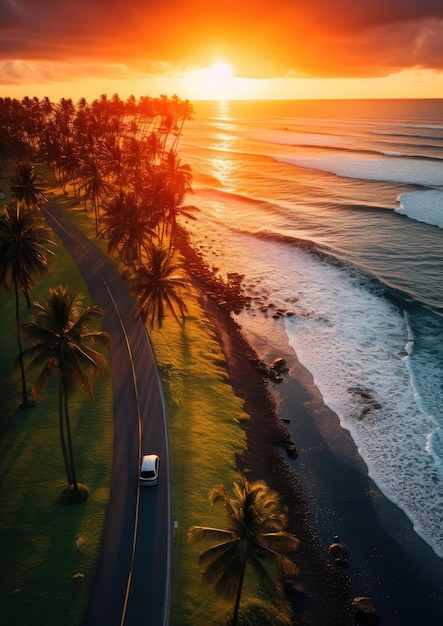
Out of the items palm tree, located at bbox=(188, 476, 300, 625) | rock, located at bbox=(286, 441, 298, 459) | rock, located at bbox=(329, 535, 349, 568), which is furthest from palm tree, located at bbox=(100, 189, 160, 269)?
palm tree, located at bbox=(188, 476, 300, 625)

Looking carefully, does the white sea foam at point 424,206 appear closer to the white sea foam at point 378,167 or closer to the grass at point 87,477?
the white sea foam at point 378,167

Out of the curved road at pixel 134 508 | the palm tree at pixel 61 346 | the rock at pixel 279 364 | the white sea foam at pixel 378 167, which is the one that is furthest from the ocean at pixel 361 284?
the palm tree at pixel 61 346

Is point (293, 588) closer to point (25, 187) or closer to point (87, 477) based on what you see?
point (87, 477)

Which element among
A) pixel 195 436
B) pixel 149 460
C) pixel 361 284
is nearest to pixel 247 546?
pixel 149 460

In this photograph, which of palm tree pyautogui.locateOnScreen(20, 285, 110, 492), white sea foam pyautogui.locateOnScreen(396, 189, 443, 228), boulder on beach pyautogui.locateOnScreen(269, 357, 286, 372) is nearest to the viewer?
palm tree pyautogui.locateOnScreen(20, 285, 110, 492)

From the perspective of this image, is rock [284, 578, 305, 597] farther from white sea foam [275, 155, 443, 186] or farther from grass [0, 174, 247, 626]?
white sea foam [275, 155, 443, 186]

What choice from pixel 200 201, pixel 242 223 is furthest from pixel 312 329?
pixel 200 201
